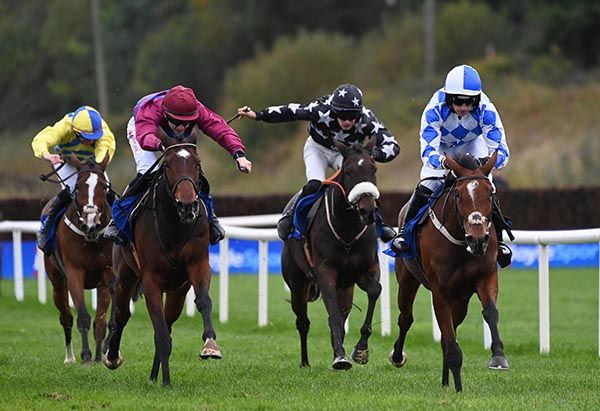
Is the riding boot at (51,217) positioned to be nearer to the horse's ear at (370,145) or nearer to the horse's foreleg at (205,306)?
the horse's foreleg at (205,306)

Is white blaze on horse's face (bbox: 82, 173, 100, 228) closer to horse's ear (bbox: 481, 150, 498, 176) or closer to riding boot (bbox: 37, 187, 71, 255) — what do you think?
riding boot (bbox: 37, 187, 71, 255)

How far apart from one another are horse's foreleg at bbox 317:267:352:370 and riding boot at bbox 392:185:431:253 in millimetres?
617

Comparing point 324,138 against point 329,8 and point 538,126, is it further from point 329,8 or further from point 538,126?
point 329,8

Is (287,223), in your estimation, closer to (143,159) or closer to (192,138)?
(143,159)

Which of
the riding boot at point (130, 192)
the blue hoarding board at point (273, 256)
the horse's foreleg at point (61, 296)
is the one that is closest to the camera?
the riding boot at point (130, 192)

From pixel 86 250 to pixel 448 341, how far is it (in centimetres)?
445

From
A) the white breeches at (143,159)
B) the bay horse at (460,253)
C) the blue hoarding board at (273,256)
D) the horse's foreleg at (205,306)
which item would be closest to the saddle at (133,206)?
the white breeches at (143,159)

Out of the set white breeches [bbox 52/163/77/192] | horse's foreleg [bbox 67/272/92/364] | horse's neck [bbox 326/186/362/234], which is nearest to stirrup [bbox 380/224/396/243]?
horse's neck [bbox 326/186/362/234]

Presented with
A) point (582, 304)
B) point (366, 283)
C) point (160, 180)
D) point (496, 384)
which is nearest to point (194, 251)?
point (160, 180)

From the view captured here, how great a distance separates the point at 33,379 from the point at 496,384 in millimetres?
3524

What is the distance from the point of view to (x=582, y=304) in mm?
17422

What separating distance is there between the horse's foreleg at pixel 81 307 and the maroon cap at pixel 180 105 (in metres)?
2.82

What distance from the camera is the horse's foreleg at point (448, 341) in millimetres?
8320

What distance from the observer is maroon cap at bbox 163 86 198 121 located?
9219mm
